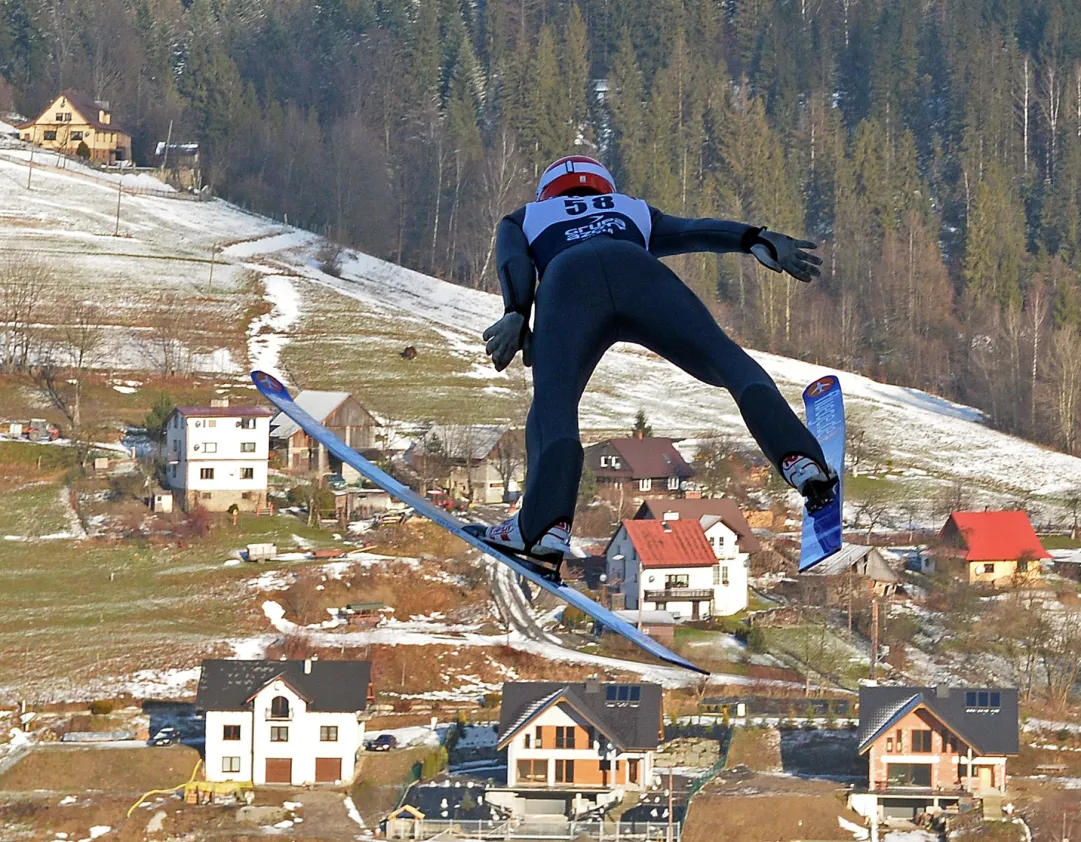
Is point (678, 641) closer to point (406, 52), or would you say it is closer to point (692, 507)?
point (692, 507)

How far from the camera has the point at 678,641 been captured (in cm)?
3403

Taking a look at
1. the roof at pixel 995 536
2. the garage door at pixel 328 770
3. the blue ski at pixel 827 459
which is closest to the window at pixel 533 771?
the garage door at pixel 328 770

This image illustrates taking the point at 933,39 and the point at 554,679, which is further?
the point at 933,39

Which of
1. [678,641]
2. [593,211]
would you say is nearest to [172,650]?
[678,641]

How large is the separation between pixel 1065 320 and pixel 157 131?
41.9 meters

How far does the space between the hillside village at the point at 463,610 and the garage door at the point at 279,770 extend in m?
0.04

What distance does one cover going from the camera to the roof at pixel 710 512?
3866 cm

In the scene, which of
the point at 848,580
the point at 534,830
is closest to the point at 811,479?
the point at 534,830

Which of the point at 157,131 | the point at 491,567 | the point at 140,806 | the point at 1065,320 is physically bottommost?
the point at 140,806

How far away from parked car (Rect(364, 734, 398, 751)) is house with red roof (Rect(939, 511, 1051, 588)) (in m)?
16.3

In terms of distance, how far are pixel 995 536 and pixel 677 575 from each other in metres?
8.53

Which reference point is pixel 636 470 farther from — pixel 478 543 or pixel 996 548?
pixel 478 543

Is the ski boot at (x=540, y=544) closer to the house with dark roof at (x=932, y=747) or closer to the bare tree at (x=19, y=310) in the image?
the house with dark roof at (x=932, y=747)

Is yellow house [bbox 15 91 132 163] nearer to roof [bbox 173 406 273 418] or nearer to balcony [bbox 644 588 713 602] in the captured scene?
roof [bbox 173 406 273 418]
